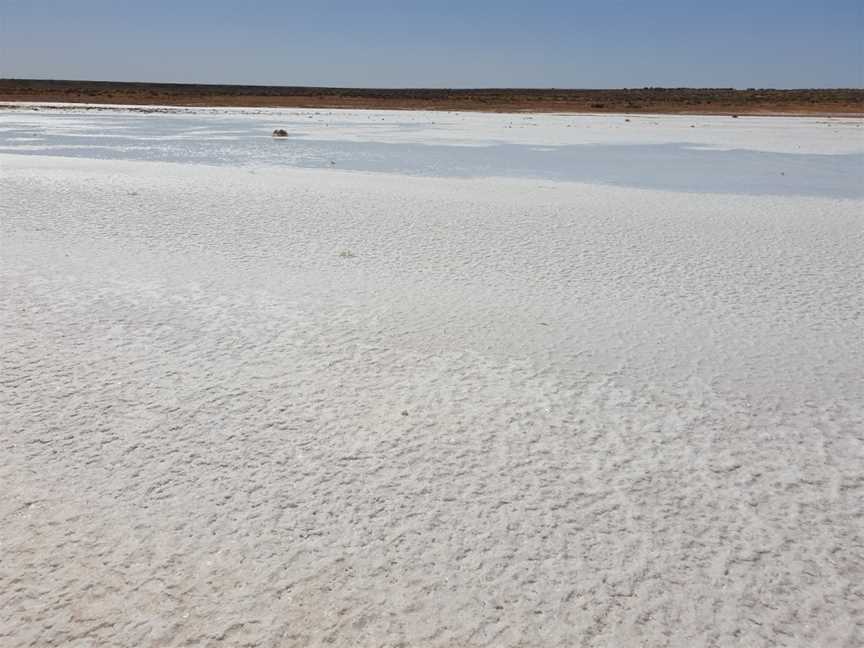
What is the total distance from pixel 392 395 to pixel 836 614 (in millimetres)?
1348

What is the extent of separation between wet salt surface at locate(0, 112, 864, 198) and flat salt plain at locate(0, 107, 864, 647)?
3.50m

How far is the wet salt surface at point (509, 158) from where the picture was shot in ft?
25.9

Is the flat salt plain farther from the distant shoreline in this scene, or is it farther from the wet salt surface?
the distant shoreline

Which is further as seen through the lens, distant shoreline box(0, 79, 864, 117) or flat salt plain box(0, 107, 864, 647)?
distant shoreline box(0, 79, 864, 117)

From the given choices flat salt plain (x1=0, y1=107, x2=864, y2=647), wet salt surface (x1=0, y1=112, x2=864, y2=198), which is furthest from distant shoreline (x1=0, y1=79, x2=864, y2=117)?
flat salt plain (x1=0, y1=107, x2=864, y2=647)

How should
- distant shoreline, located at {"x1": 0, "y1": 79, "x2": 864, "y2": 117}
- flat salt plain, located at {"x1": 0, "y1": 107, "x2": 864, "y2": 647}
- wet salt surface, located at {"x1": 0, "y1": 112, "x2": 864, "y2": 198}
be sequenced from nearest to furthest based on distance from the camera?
flat salt plain, located at {"x1": 0, "y1": 107, "x2": 864, "y2": 647} → wet salt surface, located at {"x1": 0, "y1": 112, "x2": 864, "y2": 198} → distant shoreline, located at {"x1": 0, "y1": 79, "x2": 864, "y2": 117}

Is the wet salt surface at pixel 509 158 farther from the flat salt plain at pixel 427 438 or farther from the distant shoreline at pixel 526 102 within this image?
the distant shoreline at pixel 526 102

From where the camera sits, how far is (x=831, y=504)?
67.2 inches

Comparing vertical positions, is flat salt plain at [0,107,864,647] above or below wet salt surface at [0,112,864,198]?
below

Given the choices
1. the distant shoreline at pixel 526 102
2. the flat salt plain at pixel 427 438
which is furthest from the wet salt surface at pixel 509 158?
the distant shoreline at pixel 526 102

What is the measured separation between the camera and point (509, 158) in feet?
33.7

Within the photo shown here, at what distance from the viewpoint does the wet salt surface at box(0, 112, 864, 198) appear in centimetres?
791

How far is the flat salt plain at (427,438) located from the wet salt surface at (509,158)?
11.5 feet

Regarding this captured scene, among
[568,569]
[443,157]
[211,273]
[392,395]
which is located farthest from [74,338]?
[443,157]
